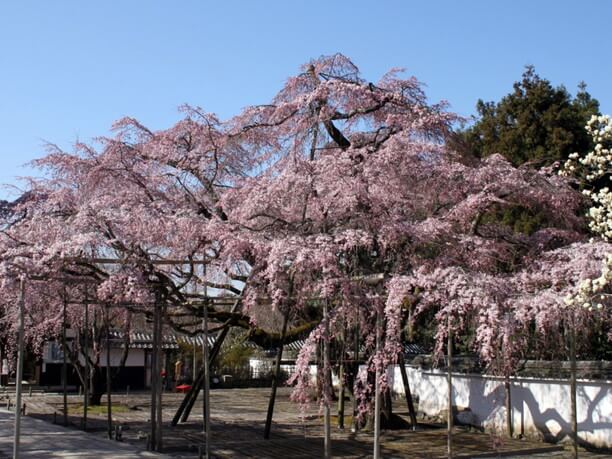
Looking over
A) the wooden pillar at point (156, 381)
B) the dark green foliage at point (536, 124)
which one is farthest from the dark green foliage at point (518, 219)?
the wooden pillar at point (156, 381)

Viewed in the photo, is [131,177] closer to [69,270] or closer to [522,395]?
[69,270]

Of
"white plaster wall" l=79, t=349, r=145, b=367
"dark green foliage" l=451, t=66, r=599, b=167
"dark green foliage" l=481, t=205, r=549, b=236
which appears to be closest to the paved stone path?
"dark green foliage" l=481, t=205, r=549, b=236

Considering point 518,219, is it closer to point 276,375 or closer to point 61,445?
point 276,375

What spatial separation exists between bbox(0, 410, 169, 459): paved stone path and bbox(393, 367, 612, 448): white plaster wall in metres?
7.91

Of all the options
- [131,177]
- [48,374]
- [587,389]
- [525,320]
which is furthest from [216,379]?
[525,320]

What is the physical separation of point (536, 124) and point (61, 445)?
15.6m

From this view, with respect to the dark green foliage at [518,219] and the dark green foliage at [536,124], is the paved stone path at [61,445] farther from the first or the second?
the dark green foliage at [536,124]

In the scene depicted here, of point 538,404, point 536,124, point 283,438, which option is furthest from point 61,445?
point 536,124

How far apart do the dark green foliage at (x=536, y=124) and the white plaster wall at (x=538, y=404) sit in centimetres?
645

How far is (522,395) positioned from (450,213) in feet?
17.7

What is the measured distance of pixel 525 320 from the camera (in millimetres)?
10805

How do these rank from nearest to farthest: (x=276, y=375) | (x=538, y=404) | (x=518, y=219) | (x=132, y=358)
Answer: (x=276, y=375)
(x=538, y=404)
(x=518, y=219)
(x=132, y=358)

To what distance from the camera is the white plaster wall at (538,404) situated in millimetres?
14852

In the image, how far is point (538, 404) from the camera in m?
16.5
